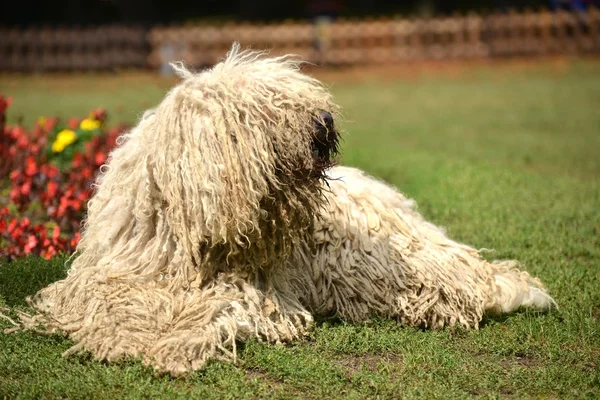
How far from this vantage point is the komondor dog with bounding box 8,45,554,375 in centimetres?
407

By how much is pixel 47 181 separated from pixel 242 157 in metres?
4.02

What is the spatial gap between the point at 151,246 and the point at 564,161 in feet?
24.0

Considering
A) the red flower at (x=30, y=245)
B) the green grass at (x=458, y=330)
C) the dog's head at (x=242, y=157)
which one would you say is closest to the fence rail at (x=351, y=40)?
the green grass at (x=458, y=330)

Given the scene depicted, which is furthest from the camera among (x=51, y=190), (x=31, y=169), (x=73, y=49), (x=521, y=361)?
(x=73, y=49)

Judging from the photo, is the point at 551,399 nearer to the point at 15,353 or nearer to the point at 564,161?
the point at 15,353

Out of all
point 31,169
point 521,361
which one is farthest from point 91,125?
point 521,361

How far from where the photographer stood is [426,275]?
4.92 m

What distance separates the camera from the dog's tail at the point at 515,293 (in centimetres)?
509

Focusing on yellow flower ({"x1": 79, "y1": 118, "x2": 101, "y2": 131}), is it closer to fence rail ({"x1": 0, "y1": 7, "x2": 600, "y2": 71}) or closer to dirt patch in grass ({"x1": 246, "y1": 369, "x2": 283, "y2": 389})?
dirt patch in grass ({"x1": 246, "y1": 369, "x2": 283, "y2": 389})

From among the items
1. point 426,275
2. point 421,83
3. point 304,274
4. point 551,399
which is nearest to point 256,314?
point 304,274

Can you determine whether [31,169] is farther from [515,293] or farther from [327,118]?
[515,293]

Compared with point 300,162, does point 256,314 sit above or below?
below

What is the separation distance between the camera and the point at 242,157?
4.08 metres

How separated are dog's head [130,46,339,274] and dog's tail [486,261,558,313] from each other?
1.47m
